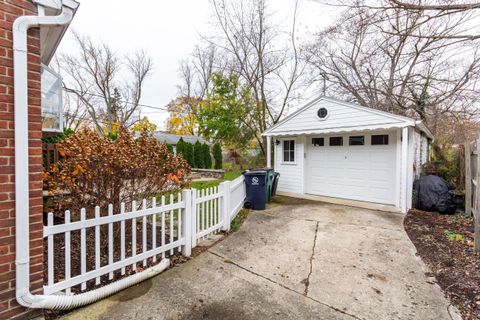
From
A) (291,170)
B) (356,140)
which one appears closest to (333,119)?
(356,140)

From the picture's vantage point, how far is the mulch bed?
2.66m

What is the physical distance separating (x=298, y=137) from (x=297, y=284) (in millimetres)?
6360

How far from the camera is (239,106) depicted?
1553 cm

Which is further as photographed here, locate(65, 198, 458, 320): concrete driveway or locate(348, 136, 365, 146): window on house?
locate(348, 136, 365, 146): window on house

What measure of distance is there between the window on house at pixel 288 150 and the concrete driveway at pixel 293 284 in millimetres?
4529

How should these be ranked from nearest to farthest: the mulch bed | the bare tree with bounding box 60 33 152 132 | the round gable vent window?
the mulch bed, the round gable vent window, the bare tree with bounding box 60 33 152 132

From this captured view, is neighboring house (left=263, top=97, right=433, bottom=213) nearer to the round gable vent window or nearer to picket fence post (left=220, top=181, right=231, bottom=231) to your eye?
the round gable vent window

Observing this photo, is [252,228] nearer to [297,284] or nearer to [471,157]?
[297,284]

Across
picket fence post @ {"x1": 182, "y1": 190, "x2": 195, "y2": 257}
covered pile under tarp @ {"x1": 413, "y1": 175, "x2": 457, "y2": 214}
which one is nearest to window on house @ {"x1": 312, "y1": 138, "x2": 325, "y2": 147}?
covered pile under tarp @ {"x1": 413, "y1": 175, "x2": 457, "y2": 214}

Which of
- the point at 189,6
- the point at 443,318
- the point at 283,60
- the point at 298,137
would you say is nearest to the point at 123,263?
the point at 443,318

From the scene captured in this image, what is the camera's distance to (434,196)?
6.18 meters

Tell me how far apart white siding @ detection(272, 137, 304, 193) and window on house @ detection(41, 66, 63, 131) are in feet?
22.1

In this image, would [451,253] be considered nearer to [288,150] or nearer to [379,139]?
[379,139]

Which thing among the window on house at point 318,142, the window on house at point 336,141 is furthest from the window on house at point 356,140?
the window on house at point 318,142
